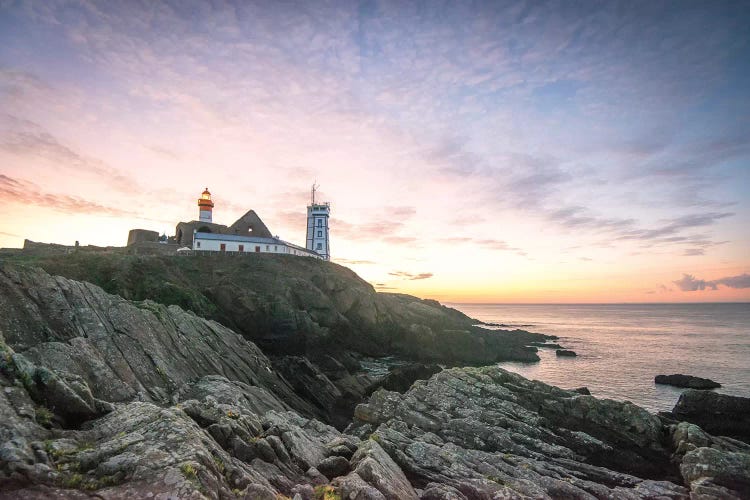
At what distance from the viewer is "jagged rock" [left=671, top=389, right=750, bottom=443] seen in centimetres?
3017

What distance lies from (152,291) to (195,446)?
158 feet

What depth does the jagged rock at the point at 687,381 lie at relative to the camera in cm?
4892

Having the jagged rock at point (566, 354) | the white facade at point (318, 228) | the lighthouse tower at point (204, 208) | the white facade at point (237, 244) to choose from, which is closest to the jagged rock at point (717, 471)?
the jagged rock at point (566, 354)

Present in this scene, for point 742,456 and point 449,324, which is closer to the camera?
point 742,456

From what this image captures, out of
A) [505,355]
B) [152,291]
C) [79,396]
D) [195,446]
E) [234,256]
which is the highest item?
[234,256]

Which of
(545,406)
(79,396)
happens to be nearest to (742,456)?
(545,406)

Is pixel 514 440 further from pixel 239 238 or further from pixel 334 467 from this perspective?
pixel 239 238

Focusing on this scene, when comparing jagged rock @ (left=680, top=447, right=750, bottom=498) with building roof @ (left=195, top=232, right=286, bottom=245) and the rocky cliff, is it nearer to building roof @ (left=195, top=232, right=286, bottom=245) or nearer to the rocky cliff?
the rocky cliff

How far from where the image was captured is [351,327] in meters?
65.1

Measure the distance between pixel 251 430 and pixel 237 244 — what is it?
74.9 meters

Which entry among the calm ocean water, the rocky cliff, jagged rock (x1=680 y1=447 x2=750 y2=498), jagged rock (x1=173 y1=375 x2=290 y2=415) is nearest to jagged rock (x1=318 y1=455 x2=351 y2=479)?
the rocky cliff

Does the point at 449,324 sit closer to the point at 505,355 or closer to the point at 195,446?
the point at 505,355

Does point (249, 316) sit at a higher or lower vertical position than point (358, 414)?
higher

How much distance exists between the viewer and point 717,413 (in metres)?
32.1
